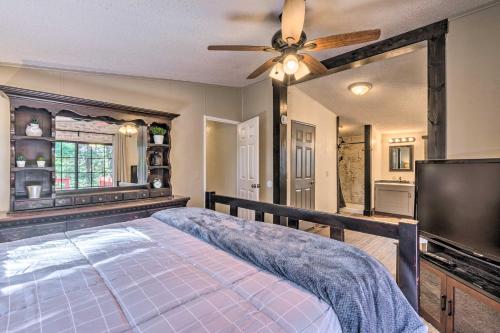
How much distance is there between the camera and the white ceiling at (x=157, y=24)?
1913 mm

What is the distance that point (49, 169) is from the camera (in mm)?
2543

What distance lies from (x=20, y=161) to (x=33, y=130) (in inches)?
13.2

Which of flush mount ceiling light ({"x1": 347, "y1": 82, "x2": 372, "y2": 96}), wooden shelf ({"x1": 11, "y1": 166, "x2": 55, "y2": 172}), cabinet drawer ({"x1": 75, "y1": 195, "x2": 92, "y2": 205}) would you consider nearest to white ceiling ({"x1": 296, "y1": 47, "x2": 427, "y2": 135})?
flush mount ceiling light ({"x1": 347, "y1": 82, "x2": 372, "y2": 96})

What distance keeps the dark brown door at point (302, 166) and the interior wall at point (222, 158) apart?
3.61 ft

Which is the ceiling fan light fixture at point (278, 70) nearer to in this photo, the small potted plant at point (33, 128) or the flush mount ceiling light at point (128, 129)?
the flush mount ceiling light at point (128, 129)

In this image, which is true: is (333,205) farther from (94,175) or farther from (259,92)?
(94,175)

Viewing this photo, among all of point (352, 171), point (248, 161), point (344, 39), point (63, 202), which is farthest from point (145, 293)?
point (352, 171)

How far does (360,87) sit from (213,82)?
7.57ft

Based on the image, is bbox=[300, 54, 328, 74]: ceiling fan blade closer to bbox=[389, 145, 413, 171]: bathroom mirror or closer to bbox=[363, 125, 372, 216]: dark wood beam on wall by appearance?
bbox=[363, 125, 372, 216]: dark wood beam on wall

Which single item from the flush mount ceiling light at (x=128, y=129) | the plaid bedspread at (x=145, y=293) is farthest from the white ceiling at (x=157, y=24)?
the plaid bedspread at (x=145, y=293)

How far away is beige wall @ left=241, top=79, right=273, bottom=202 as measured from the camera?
402 centimetres

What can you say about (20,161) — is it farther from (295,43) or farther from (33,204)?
(295,43)

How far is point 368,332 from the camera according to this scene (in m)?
0.92

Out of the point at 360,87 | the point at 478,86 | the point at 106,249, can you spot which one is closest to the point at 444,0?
the point at 478,86
